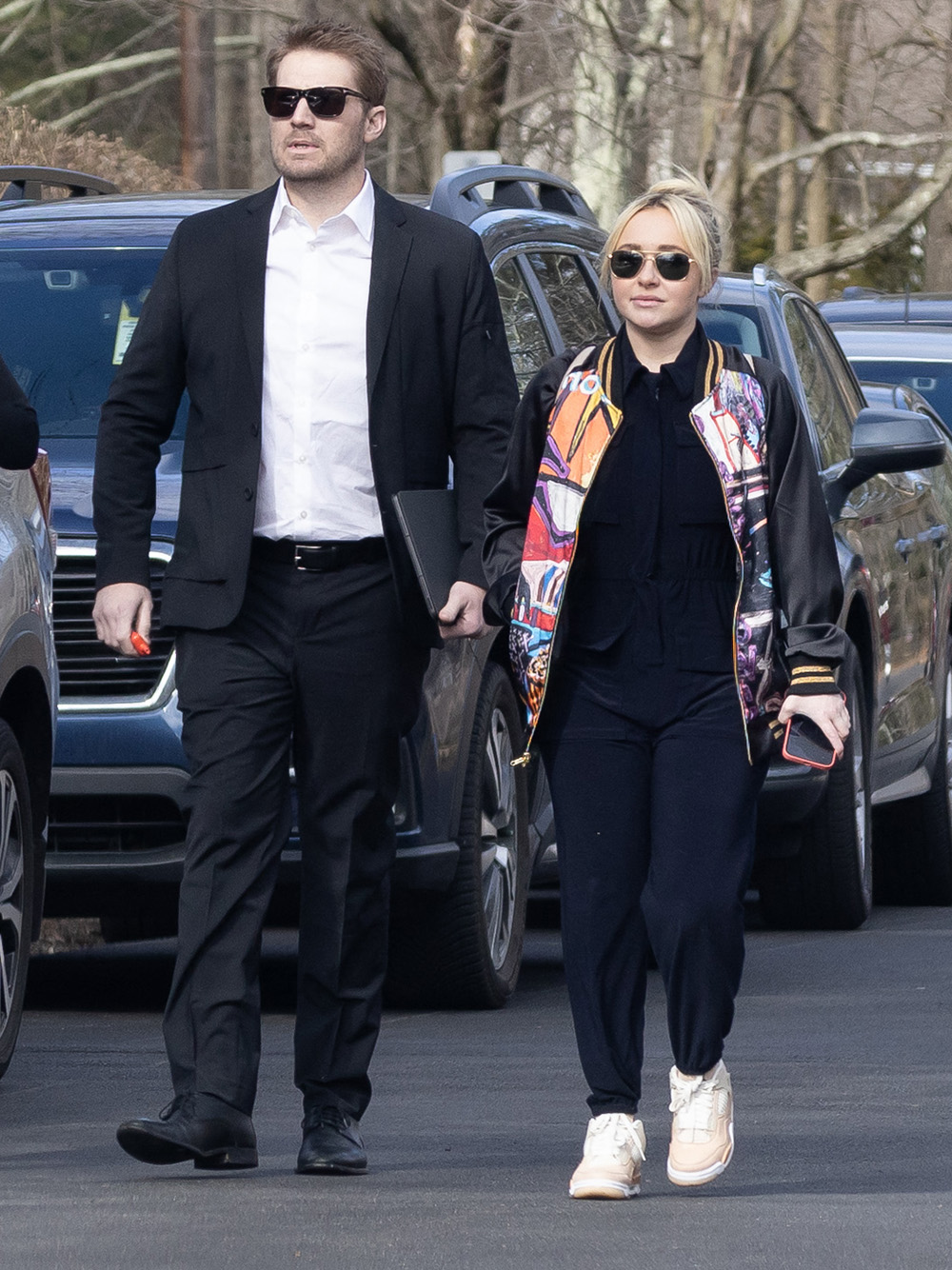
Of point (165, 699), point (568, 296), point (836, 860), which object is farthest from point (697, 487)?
point (836, 860)

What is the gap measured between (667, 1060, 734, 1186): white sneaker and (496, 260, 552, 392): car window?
10.6 feet

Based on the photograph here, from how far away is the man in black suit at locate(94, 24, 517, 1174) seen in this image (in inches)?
212

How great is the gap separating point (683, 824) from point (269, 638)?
803 millimetres

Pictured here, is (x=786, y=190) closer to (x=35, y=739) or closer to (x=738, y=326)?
(x=738, y=326)

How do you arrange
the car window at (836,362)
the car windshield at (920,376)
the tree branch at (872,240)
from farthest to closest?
the tree branch at (872,240) → the car windshield at (920,376) → the car window at (836,362)

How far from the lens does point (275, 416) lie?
5.43 metres

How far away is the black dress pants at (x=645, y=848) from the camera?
528cm

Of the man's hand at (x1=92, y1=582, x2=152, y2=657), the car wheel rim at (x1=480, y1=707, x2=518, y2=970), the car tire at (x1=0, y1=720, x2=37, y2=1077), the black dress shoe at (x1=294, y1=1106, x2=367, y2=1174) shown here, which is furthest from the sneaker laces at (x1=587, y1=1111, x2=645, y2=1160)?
the car wheel rim at (x1=480, y1=707, x2=518, y2=970)

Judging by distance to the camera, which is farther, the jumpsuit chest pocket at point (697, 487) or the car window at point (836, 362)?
the car window at point (836, 362)

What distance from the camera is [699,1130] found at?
17.4ft

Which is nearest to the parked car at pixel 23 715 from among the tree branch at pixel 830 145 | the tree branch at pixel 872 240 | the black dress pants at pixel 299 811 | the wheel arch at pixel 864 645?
the black dress pants at pixel 299 811

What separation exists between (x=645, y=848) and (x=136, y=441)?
3.84 feet

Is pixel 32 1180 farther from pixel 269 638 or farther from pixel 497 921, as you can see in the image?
pixel 497 921

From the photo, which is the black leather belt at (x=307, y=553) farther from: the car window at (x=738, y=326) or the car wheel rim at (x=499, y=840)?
the car window at (x=738, y=326)
